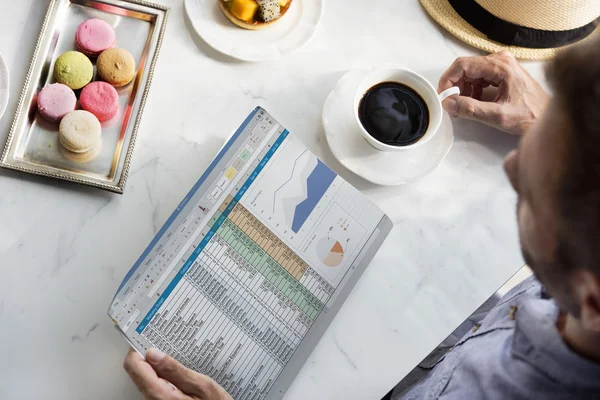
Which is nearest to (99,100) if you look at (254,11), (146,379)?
(254,11)

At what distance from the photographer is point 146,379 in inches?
28.7

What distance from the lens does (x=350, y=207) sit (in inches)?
33.6

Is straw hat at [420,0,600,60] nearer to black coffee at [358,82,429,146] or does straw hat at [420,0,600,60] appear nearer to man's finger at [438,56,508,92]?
man's finger at [438,56,508,92]

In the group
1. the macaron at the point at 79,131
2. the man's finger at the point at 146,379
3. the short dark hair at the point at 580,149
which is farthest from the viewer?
the macaron at the point at 79,131

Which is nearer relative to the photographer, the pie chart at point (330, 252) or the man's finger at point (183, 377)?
the man's finger at point (183, 377)

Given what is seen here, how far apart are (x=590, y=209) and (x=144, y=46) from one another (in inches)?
28.4

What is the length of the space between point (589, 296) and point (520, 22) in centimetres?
59

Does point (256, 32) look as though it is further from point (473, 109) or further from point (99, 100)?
point (473, 109)

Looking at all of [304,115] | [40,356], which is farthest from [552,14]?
[40,356]

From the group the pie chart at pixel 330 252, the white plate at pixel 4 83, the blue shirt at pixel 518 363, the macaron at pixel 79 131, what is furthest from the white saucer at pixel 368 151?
the white plate at pixel 4 83

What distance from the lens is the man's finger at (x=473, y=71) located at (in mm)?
936

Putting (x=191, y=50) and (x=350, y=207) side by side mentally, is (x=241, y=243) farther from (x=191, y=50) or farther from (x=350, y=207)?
(x=191, y=50)

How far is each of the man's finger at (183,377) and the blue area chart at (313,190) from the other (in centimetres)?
24

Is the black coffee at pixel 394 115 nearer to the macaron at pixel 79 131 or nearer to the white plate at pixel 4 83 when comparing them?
the macaron at pixel 79 131
